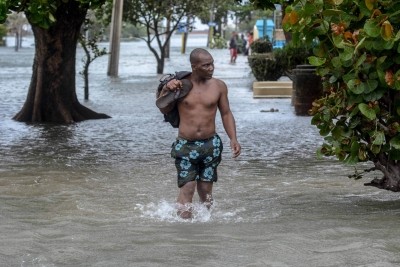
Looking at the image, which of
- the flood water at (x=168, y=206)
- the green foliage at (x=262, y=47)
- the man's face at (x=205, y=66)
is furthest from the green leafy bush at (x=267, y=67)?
the man's face at (x=205, y=66)

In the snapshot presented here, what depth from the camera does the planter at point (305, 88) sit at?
70.6 feet

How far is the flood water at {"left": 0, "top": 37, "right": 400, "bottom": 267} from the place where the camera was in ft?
26.6

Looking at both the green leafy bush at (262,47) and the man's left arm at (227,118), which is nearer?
the man's left arm at (227,118)

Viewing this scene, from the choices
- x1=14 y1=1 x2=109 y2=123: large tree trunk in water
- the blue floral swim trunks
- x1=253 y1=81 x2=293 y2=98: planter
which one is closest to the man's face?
the blue floral swim trunks

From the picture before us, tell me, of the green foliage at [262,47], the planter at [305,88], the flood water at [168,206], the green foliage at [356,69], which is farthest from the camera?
the green foliage at [262,47]

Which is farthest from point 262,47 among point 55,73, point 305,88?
point 55,73

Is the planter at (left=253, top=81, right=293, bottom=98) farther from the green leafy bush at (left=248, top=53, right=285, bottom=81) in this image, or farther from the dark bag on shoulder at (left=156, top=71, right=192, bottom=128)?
the dark bag on shoulder at (left=156, top=71, right=192, bottom=128)

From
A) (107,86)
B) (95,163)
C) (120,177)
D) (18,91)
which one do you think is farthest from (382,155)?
(107,86)

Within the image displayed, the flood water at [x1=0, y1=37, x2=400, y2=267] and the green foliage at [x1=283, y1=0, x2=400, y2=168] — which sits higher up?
the green foliage at [x1=283, y1=0, x2=400, y2=168]

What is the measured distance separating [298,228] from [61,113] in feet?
39.4

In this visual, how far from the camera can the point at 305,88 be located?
21.6m

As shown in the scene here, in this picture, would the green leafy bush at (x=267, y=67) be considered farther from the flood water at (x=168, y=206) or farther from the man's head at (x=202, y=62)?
the man's head at (x=202, y=62)

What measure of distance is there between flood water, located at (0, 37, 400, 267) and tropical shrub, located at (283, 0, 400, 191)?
0.64m

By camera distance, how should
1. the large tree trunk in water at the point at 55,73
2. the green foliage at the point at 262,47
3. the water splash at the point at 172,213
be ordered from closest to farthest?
the water splash at the point at 172,213 → the large tree trunk in water at the point at 55,73 → the green foliage at the point at 262,47
